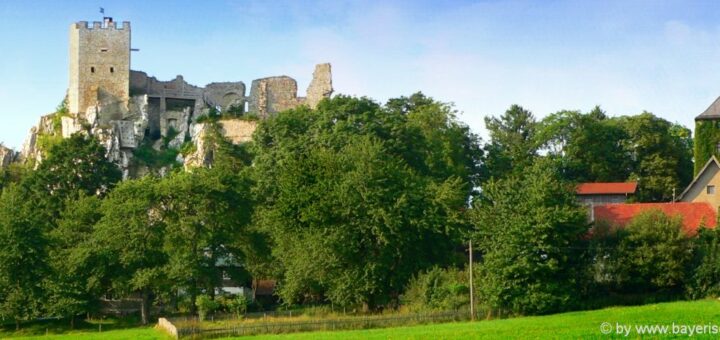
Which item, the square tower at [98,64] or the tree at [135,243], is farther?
the square tower at [98,64]

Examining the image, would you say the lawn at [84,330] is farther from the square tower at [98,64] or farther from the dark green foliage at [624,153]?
the dark green foliage at [624,153]

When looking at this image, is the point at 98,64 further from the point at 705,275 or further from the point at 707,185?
the point at 705,275

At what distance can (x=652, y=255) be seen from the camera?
47.2 m

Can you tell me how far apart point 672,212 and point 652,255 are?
6.68 metres

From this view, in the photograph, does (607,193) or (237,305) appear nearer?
(237,305)

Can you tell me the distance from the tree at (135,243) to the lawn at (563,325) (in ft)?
40.0

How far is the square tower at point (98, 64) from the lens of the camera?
2982 inches

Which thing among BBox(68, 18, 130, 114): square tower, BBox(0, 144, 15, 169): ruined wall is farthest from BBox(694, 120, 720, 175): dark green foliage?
BBox(0, 144, 15, 169): ruined wall

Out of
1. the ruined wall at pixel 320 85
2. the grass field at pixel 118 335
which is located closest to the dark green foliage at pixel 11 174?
the ruined wall at pixel 320 85

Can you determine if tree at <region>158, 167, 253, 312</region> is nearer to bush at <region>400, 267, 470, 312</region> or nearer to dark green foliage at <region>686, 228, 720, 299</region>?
bush at <region>400, 267, 470, 312</region>

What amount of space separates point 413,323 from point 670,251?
10.9 metres

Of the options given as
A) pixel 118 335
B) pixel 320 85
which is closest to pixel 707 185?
pixel 118 335

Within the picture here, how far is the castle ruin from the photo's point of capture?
74125 millimetres

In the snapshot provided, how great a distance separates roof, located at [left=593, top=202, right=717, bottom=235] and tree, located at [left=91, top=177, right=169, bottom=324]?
1903cm
